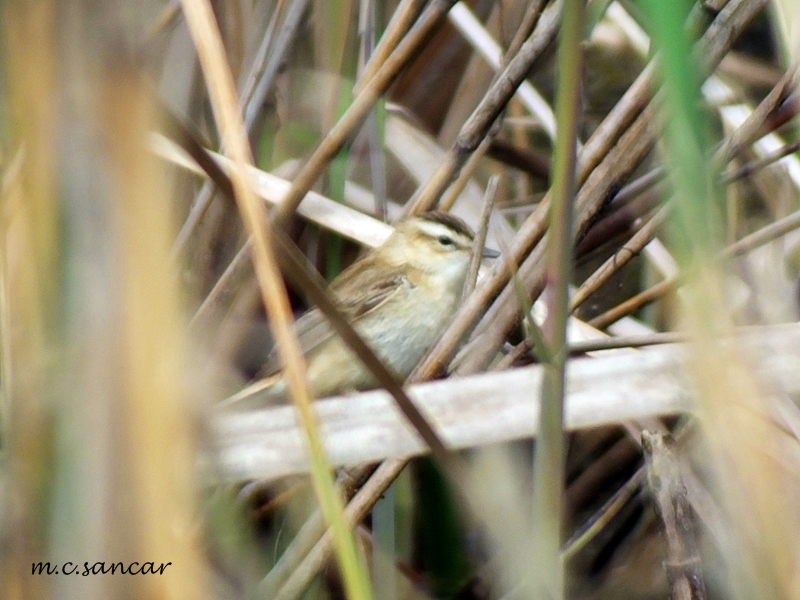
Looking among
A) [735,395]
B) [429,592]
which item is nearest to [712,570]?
[429,592]

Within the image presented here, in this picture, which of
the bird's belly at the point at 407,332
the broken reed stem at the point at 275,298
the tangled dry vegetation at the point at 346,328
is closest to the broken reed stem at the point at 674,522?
the tangled dry vegetation at the point at 346,328

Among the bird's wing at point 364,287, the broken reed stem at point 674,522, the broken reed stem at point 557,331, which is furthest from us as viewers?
the bird's wing at point 364,287

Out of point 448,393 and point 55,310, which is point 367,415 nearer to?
point 448,393

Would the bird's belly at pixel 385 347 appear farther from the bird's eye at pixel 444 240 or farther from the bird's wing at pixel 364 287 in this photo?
the bird's eye at pixel 444 240

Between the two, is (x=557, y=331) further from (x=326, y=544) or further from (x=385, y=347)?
(x=385, y=347)

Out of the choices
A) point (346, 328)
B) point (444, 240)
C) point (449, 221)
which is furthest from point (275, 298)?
point (444, 240)

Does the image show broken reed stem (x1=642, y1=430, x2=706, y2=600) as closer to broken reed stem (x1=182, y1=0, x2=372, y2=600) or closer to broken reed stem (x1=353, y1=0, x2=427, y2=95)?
broken reed stem (x1=182, y1=0, x2=372, y2=600)

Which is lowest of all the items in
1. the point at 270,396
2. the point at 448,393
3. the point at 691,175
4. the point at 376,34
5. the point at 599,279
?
the point at 691,175
